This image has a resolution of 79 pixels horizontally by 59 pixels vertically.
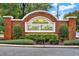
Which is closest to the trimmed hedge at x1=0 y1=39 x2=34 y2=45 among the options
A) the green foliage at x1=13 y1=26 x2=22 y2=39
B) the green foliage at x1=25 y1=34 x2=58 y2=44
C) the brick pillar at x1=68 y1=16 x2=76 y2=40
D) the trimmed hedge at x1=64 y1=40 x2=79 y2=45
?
the green foliage at x1=25 y1=34 x2=58 y2=44

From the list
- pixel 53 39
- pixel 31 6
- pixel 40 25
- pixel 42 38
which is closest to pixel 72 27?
pixel 53 39

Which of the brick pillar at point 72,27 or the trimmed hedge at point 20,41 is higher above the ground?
the brick pillar at point 72,27

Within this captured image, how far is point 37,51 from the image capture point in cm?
1466

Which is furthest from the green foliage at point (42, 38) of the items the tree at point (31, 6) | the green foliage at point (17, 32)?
the tree at point (31, 6)

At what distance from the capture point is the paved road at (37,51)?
13.8 m

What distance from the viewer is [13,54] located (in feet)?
44.8

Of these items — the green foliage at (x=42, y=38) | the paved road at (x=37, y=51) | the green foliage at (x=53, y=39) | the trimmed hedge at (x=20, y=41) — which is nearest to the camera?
the paved road at (x=37, y=51)

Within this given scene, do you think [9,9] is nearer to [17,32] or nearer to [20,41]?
[20,41]

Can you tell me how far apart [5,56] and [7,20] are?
18.4 ft

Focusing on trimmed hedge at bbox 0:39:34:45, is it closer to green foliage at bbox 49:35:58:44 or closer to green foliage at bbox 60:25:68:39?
green foliage at bbox 49:35:58:44

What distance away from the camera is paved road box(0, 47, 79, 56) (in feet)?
45.2

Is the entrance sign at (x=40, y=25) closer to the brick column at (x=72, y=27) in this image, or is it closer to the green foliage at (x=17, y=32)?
the green foliage at (x=17, y=32)

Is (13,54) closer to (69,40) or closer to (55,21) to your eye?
(69,40)

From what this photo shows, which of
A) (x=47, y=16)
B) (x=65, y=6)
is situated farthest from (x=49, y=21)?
(x=65, y=6)
